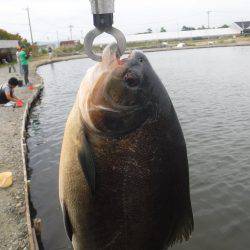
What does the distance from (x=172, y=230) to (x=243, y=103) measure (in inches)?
702

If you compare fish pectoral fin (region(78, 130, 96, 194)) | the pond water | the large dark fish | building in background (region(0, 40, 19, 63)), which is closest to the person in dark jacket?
the pond water

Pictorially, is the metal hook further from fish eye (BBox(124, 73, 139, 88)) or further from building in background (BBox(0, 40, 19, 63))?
building in background (BBox(0, 40, 19, 63))

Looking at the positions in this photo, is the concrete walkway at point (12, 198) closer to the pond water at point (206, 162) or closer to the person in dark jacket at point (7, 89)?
the pond water at point (206, 162)

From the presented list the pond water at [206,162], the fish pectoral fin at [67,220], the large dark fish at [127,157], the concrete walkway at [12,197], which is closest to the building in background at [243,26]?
the pond water at [206,162]

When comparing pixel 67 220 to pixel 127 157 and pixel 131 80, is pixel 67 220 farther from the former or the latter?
pixel 131 80

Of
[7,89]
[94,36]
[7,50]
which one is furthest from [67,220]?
[7,50]

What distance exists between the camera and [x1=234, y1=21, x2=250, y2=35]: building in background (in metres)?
101

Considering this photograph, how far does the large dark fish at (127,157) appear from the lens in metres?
2.36

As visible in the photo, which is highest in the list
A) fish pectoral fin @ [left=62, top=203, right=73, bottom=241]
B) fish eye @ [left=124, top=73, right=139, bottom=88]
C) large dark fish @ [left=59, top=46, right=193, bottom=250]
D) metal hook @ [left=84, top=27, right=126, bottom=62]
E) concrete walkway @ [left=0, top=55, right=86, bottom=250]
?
metal hook @ [left=84, top=27, right=126, bottom=62]

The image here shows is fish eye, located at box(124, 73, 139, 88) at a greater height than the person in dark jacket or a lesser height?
greater

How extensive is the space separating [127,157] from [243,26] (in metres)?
110

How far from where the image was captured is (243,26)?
10450 cm

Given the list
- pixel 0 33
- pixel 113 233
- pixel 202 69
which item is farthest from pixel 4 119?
pixel 0 33

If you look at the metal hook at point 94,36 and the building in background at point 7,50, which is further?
the building in background at point 7,50
